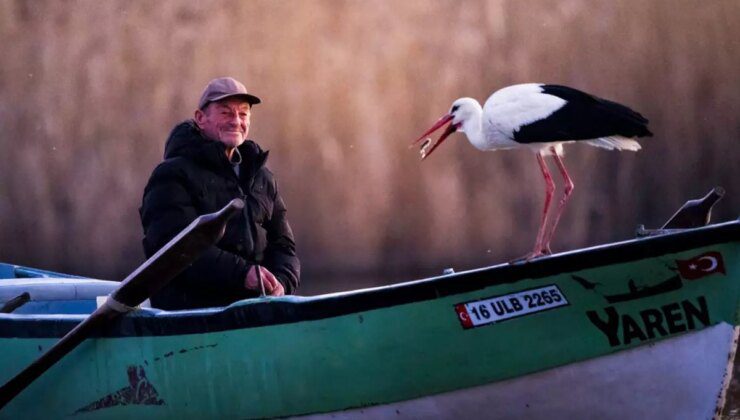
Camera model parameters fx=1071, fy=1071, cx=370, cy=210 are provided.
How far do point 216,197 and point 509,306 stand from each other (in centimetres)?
168

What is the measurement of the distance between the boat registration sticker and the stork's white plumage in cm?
18

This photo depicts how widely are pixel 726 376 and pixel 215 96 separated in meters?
2.84

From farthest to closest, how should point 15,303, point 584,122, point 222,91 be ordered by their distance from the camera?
point 15,303
point 222,91
point 584,122

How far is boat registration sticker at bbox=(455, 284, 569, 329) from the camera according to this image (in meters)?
4.64

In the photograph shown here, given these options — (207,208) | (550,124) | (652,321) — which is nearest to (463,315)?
(652,321)

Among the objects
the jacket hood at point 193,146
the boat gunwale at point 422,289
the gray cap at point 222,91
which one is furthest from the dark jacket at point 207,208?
the boat gunwale at point 422,289

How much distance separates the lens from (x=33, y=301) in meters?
7.34

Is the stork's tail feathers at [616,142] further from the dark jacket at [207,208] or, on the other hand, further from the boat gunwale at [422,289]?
the dark jacket at [207,208]

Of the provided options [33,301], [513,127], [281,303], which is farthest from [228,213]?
[33,301]

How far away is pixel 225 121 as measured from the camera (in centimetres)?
556

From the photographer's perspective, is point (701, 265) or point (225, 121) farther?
point (225, 121)

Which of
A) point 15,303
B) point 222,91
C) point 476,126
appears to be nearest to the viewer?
point 476,126

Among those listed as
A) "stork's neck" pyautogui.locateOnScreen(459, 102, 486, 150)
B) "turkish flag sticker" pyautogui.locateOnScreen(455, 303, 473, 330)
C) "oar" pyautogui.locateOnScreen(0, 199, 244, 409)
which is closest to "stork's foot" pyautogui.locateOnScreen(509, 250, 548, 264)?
"turkish flag sticker" pyautogui.locateOnScreen(455, 303, 473, 330)

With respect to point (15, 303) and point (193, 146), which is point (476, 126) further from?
point (15, 303)
